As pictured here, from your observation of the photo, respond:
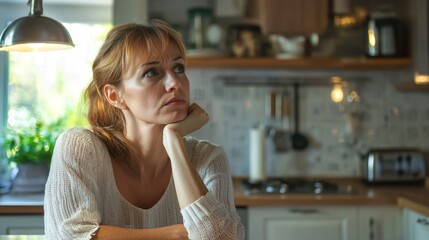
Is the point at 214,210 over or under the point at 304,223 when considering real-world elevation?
over

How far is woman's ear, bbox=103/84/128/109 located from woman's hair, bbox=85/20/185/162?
17 mm

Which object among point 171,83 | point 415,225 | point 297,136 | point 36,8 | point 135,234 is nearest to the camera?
point 135,234

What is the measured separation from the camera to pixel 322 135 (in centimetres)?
339

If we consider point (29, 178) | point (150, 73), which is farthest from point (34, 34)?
point (29, 178)

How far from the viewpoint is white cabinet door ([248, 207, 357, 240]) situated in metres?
2.72

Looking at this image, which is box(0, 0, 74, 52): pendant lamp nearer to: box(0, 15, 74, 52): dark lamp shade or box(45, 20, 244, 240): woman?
box(0, 15, 74, 52): dark lamp shade

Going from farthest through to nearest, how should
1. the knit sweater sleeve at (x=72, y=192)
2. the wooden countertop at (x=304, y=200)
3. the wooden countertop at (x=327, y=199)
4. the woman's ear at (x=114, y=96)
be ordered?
1. the wooden countertop at (x=327, y=199)
2. the wooden countertop at (x=304, y=200)
3. the woman's ear at (x=114, y=96)
4. the knit sweater sleeve at (x=72, y=192)

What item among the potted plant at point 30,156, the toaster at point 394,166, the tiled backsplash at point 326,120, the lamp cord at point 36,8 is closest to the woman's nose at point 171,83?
the lamp cord at point 36,8

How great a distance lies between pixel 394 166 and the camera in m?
3.16

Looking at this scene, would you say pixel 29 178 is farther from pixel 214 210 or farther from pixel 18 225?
pixel 214 210

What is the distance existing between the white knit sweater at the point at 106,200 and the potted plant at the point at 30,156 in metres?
1.31

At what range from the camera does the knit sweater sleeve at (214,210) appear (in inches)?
60.4

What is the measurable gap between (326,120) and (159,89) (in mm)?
1914

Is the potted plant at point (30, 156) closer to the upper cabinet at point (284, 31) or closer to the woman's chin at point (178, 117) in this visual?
the upper cabinet at point (284, 31)
